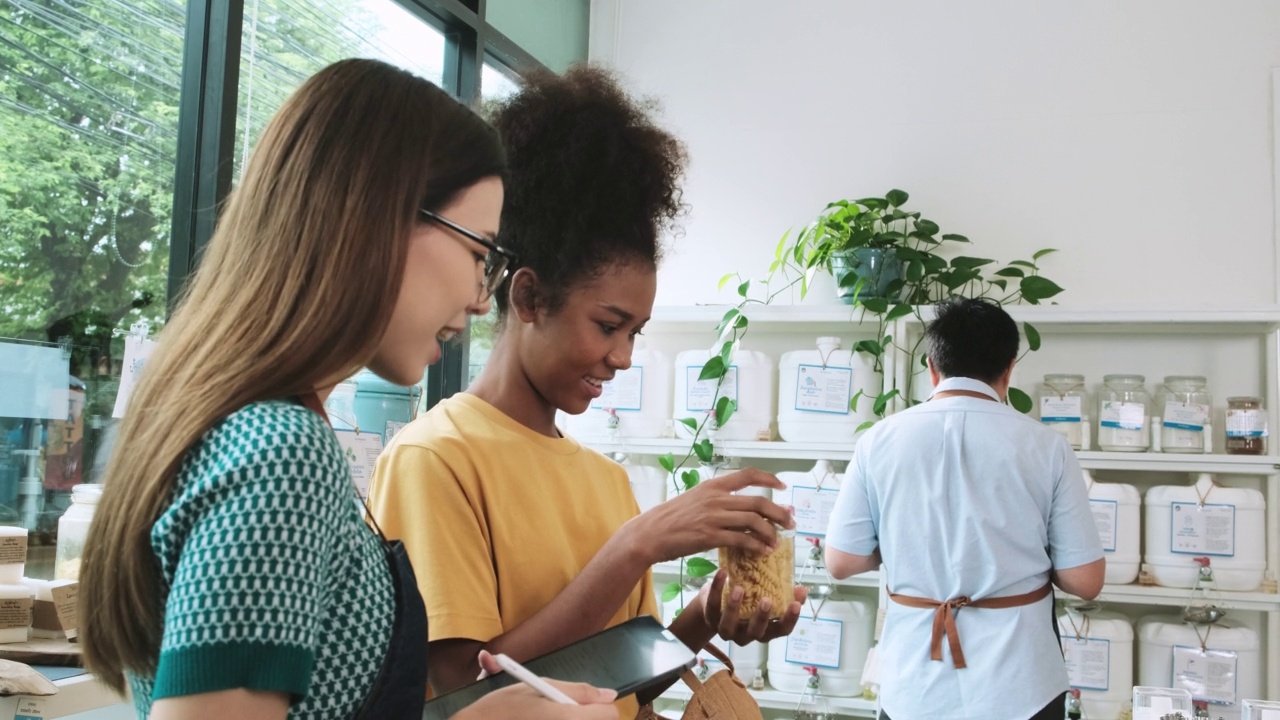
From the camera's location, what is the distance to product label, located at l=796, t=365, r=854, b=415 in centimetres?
337

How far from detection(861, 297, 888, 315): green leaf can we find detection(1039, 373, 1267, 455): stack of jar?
1.96 ft

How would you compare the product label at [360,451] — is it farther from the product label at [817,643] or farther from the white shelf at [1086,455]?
the product label at [817,643]

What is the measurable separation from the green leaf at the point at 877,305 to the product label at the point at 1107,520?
2.90 feet

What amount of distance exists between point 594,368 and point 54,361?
1.24 m

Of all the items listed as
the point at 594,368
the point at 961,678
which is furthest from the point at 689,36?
the point at 594,368

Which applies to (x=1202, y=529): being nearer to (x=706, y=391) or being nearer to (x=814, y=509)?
(x=814, y=509)

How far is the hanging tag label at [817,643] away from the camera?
3.28m

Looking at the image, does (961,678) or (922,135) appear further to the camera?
(922,135)

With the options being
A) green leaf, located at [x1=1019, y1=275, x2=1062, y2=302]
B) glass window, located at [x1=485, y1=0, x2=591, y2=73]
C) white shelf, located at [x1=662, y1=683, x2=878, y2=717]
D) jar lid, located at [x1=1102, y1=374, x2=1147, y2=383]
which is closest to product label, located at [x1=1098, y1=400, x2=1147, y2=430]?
jar lid, located at [x1=1102, y1=374, x2=1147, y2=383]

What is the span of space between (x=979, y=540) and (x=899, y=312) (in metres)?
1.15

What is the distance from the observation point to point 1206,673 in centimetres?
305

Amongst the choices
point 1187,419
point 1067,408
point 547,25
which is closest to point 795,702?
point 1067,408

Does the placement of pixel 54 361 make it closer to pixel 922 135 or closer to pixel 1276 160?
pixel 922 135

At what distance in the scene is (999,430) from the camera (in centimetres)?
238
